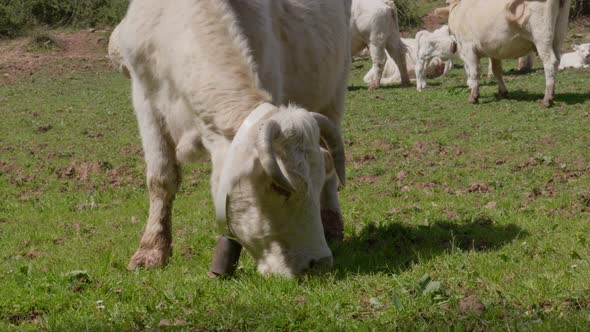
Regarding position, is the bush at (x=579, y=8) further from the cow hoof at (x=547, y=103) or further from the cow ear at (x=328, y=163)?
the cow ear at (x=328, y=163)

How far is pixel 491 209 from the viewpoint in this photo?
7090 millimetres

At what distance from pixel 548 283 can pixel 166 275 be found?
101 inches

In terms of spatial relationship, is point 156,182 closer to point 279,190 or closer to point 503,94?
point 279,190

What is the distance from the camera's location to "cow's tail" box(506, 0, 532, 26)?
13.7 metres

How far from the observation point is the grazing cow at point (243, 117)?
177 inches

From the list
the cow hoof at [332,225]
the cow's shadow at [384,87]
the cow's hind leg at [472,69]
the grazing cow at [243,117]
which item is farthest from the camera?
the cow's shadow at [384,87]

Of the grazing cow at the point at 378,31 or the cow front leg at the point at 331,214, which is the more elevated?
the cow front leg at the point at 331,214

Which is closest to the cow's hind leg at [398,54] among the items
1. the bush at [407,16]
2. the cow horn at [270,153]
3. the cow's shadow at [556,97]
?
the cow's shadow at [556,97]

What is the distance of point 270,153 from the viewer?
4.28 metres

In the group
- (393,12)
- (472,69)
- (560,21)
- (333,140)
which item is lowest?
(472,69)

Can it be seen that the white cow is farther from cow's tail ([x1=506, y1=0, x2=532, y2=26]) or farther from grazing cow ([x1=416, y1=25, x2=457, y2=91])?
grazing cow ([x1=416, y1=25, x2=457, y2=91])

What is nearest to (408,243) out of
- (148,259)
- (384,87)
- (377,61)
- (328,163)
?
(328,163)

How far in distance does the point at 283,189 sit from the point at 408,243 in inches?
70.0

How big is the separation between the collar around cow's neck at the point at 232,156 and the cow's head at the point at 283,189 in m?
0.02
